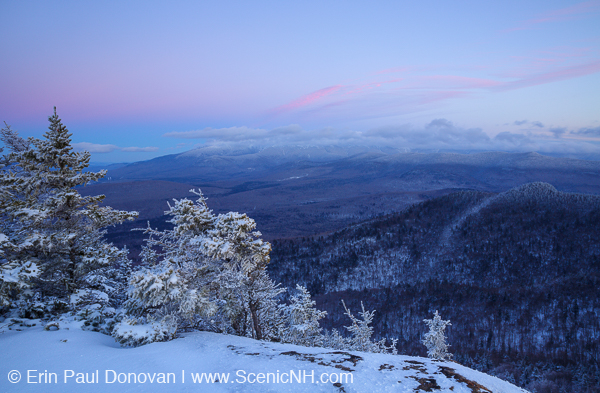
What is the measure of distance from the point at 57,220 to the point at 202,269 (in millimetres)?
7904

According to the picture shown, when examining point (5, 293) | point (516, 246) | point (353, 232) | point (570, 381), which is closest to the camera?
point (5, 293)

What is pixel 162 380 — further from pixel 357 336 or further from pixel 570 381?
pixel 570 381

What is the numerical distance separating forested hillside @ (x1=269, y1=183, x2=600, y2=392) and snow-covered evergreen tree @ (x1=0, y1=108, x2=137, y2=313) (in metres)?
60.6

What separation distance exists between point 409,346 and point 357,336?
5168 centimetres

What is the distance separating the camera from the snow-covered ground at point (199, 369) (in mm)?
9047

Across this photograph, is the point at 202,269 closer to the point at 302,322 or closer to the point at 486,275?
the point at 302,322

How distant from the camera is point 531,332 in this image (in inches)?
2549

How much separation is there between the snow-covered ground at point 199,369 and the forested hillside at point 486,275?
5166 centimetres

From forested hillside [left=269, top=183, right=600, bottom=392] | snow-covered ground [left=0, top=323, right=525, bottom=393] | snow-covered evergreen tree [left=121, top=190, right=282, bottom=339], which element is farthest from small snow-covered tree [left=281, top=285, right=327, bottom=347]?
forested hillside [left=269, top=183, right=600, bottom=392]

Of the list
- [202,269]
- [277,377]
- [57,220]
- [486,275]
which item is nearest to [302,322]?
[202,269]

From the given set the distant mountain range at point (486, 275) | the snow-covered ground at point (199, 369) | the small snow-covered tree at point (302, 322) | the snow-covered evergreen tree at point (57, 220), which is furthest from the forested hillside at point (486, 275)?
the snow-covered evergreen tree at point (57, 220)

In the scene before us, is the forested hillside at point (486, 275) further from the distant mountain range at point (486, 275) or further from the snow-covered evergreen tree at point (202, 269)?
the snow-covered evergreen tree at point (202, 269)

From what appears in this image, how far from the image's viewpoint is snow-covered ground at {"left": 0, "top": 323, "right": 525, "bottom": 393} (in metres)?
9.05

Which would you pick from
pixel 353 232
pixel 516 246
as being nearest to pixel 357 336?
pixel 516 246
